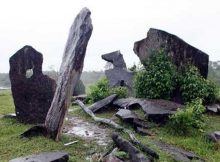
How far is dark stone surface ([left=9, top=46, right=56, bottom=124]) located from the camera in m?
14.3

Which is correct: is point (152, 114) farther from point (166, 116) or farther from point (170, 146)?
point (170, 146)

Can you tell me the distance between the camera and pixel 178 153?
37.6ft

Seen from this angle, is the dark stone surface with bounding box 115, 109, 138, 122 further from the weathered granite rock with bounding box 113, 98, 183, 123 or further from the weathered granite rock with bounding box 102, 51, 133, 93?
the weathered granite rock with bounding box 102, 51, 133, 93

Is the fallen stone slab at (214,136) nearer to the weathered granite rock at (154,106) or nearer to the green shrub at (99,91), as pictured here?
the weathered granite rock at (154,106)

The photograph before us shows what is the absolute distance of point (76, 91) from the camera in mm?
24141

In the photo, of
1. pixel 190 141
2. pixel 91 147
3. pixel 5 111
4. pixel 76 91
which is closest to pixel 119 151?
pixel 91 147

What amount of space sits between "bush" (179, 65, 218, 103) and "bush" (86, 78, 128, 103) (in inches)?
102

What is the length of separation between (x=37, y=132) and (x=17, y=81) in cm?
290

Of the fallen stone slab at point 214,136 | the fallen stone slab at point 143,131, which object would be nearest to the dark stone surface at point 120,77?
the fallen stone slab at point 143,131

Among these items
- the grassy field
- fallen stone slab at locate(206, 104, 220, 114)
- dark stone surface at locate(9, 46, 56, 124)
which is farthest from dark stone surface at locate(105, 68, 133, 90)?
dark stone surface at locate(9, 46, 56, 124)

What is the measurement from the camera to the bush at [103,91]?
1781cm

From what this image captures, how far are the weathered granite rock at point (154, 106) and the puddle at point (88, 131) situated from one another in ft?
6.08

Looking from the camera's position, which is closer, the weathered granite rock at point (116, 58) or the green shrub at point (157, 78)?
the green shrub at point (157, 78)

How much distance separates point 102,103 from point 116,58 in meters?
4.97
